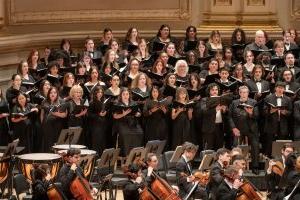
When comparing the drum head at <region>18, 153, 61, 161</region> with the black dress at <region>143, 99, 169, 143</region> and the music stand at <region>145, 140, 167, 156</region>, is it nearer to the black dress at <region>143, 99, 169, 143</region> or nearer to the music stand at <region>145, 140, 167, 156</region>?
the music stand at <region>145, 140, 167, 156</region>

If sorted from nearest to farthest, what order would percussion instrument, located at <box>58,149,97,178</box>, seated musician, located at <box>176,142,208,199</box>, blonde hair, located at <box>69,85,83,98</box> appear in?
seated musician, located at <box>176,142,208,199</box> → percussion instrument, located at <box>58,149,97,178</box> → blonde hair, located at <box>69,85,83,98</box>

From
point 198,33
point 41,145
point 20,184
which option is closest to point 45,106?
point 41,145

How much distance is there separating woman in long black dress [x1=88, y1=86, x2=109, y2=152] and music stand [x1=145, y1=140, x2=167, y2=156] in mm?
1258

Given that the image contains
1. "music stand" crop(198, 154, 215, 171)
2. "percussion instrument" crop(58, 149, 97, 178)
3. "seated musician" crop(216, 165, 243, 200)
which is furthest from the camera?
"percussion instrument" crop(58, 149, 97, 178)

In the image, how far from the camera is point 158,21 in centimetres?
1839

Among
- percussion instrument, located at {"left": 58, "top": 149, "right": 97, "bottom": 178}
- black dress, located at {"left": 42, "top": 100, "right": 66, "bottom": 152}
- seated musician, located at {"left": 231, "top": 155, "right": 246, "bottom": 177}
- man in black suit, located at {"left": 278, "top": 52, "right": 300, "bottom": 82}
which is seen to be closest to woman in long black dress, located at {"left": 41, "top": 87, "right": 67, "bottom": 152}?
black dress, located at {"left": 42, "top": 100, "right": 66, "bottom": 152}

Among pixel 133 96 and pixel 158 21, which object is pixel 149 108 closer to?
pixel 133 96

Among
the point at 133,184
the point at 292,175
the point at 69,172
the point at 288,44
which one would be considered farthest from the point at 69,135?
the point at 288,44

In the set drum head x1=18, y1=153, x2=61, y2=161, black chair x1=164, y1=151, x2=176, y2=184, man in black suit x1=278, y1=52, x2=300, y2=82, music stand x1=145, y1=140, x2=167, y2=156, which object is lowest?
black chair x1=164, y1=151, x2=176, y2=184

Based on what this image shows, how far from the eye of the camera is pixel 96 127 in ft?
47.0

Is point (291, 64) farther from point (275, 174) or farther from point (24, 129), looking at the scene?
point (24, 129)

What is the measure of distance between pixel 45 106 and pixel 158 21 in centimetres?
476

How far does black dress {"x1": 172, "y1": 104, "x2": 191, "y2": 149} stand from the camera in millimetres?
14305

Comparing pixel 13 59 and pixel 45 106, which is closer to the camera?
pixel 45 106
